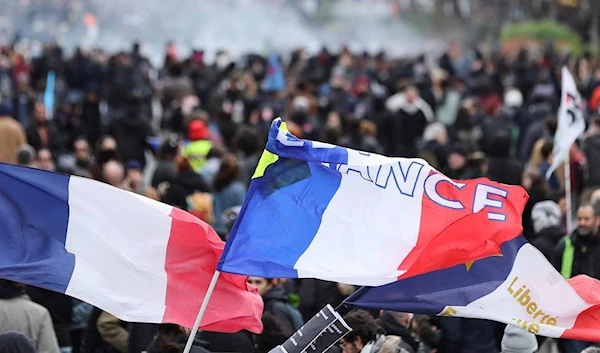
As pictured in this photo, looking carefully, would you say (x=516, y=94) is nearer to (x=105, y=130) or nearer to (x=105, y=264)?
(x=105, y=130)

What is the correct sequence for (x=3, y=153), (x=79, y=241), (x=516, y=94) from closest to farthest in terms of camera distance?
(x=79, y=241) < (x=3, y=153) < (x=516, y=94)

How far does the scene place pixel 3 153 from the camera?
41.5 ft

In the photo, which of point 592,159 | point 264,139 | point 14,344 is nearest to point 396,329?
point 14,344

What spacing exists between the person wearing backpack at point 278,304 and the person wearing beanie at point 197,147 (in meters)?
4.41

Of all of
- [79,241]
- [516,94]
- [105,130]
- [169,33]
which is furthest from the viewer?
[169,33]

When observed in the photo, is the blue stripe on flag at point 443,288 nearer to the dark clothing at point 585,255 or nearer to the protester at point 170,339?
the protester at point 170,339

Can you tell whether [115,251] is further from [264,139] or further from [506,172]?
[264,139]

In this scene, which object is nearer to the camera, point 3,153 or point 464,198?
point 464,198

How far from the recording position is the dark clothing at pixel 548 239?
25.8 ft

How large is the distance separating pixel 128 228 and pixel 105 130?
35.6ft

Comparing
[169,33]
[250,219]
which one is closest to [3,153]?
[250,219]

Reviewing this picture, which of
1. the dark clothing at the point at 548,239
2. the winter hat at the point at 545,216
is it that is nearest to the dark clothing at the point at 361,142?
the winter hat at the point at 545,216

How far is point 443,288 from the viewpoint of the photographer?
5.36 meters

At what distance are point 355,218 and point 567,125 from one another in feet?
16.5
